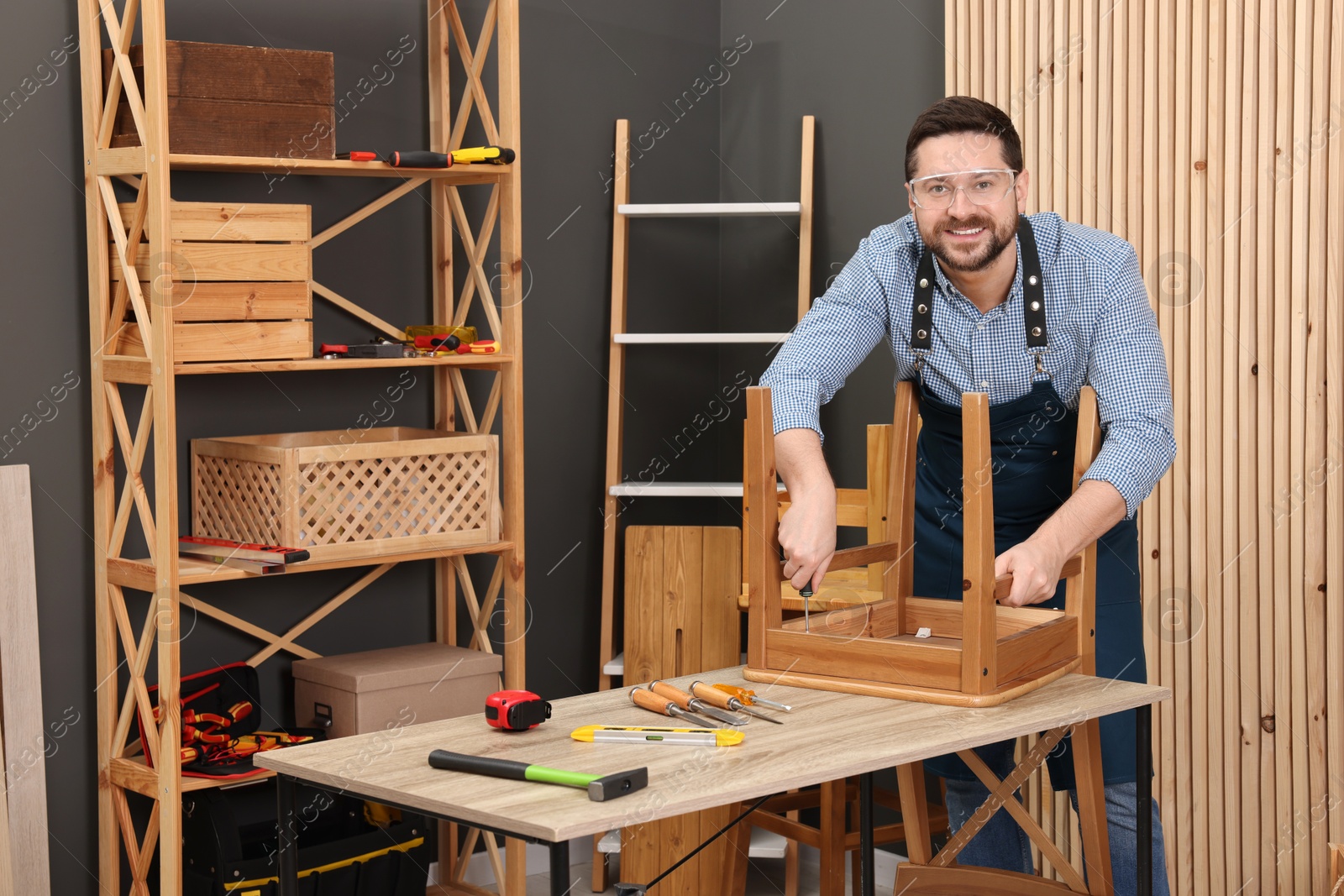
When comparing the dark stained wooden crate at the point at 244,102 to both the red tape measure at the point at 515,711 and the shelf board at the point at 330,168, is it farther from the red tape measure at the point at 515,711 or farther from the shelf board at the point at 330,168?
the red tape measure at the point at 515,711

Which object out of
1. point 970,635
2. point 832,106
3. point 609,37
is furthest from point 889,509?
point 609,37

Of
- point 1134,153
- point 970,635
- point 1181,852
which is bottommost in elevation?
point 1181,852

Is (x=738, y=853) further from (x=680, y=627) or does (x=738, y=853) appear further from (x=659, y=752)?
(x=659, y=752)

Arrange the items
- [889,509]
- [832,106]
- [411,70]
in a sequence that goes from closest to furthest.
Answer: [889,509] → [411,70] → [832,106]

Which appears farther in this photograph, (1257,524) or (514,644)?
(514,644)

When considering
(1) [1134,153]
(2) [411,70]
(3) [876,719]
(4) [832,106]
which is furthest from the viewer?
(4) [832,106]

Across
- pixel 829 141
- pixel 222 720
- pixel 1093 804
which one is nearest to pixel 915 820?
pixel 1093 804

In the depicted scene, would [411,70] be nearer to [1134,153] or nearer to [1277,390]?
[1134,153]

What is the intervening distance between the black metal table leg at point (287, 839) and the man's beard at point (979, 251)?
4.49 ft

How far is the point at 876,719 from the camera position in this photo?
1.97 metres

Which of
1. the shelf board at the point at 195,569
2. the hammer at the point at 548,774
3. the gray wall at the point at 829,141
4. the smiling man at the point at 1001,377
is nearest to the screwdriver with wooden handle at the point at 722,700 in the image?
Result: the smiling man at the point at 1001,377

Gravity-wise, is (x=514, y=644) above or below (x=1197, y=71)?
below

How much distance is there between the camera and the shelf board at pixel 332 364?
301 cm

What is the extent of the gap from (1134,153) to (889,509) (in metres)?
1.21
